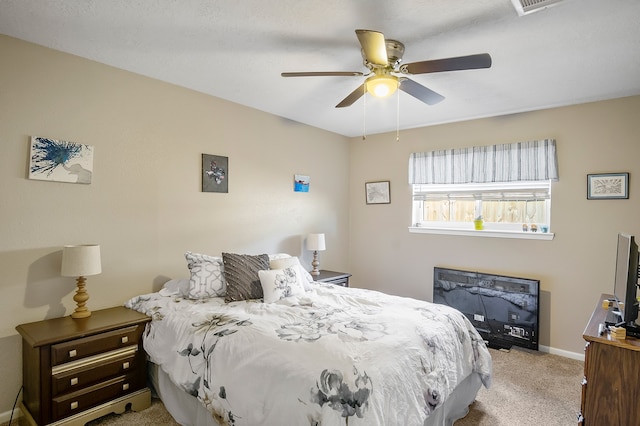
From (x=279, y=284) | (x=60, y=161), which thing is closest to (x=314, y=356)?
(x=279, y=284)

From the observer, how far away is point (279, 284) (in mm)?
2770

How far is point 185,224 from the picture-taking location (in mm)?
3180

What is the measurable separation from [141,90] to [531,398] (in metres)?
3.96

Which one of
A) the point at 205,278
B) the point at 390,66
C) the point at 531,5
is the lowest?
the point at 205,278

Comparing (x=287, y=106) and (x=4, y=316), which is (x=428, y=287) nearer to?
(x=287, y=106)

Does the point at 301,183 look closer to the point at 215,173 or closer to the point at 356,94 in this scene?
the point at 215,173

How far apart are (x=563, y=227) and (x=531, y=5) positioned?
2.50 metres

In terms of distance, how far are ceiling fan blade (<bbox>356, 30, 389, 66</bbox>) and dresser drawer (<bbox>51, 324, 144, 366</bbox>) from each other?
7.73 feet

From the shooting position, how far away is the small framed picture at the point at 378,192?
4.65 metres

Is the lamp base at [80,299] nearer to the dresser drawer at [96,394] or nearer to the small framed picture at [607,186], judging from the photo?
the dresser drawer at [96,394]

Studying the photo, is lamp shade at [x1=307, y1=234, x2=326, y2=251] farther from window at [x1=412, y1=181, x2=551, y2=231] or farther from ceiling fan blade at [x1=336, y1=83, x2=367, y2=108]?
ceiling fan blade at [x1=336, y1=83, x2=367, y2=108]

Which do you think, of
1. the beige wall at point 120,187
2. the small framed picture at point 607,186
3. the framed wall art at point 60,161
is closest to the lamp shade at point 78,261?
the beige wall at point 120,187

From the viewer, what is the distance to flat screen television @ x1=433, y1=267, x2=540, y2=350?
350cm

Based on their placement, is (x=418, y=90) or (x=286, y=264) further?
(x=286, y=264)
